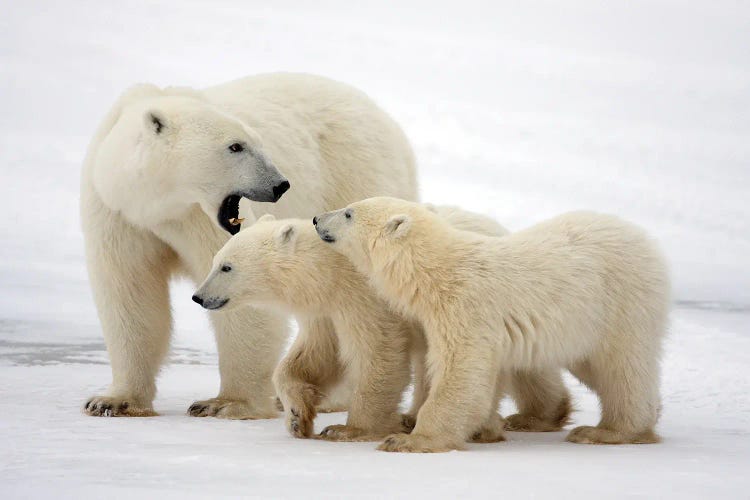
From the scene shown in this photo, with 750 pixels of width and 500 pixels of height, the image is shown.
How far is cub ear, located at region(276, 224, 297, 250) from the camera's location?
4547 millimetres

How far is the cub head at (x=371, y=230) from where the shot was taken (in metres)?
4.44

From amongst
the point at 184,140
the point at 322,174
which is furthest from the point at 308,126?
the point at 184,140

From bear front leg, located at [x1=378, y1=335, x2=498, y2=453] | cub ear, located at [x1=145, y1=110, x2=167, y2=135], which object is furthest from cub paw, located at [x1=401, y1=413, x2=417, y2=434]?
cub ear, located at [x1=145, y1=110, x2=167, y2=135]

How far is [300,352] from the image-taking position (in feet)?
15.8

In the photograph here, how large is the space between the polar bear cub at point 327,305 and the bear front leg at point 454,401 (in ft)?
1.10

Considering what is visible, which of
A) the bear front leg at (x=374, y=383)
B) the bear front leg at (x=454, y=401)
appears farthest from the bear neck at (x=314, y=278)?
the bear front leg at (x=454, y=401)

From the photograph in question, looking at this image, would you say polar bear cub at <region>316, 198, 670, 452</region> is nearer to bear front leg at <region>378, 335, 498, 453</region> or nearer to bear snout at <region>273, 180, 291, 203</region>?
bear front leg at <region>378, 335, 498, 453</region>

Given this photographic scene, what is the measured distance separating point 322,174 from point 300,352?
4.42 ft

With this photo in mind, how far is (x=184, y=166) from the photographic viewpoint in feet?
16.0

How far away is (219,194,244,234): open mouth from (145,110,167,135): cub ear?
1.30ft

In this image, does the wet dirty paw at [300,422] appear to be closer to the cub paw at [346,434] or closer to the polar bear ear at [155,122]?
the cub paw at [346,434]

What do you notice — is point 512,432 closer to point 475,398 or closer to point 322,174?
point 475,398

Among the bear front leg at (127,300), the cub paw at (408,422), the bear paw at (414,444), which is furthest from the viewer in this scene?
the bear front leg at (127,300)

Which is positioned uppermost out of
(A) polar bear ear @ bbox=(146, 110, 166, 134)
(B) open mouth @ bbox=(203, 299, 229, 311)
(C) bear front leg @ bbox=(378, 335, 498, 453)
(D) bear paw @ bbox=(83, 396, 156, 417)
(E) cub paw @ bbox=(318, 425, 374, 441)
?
(A) polar bear ear @ bbox=(146, 110, 166, 134)
